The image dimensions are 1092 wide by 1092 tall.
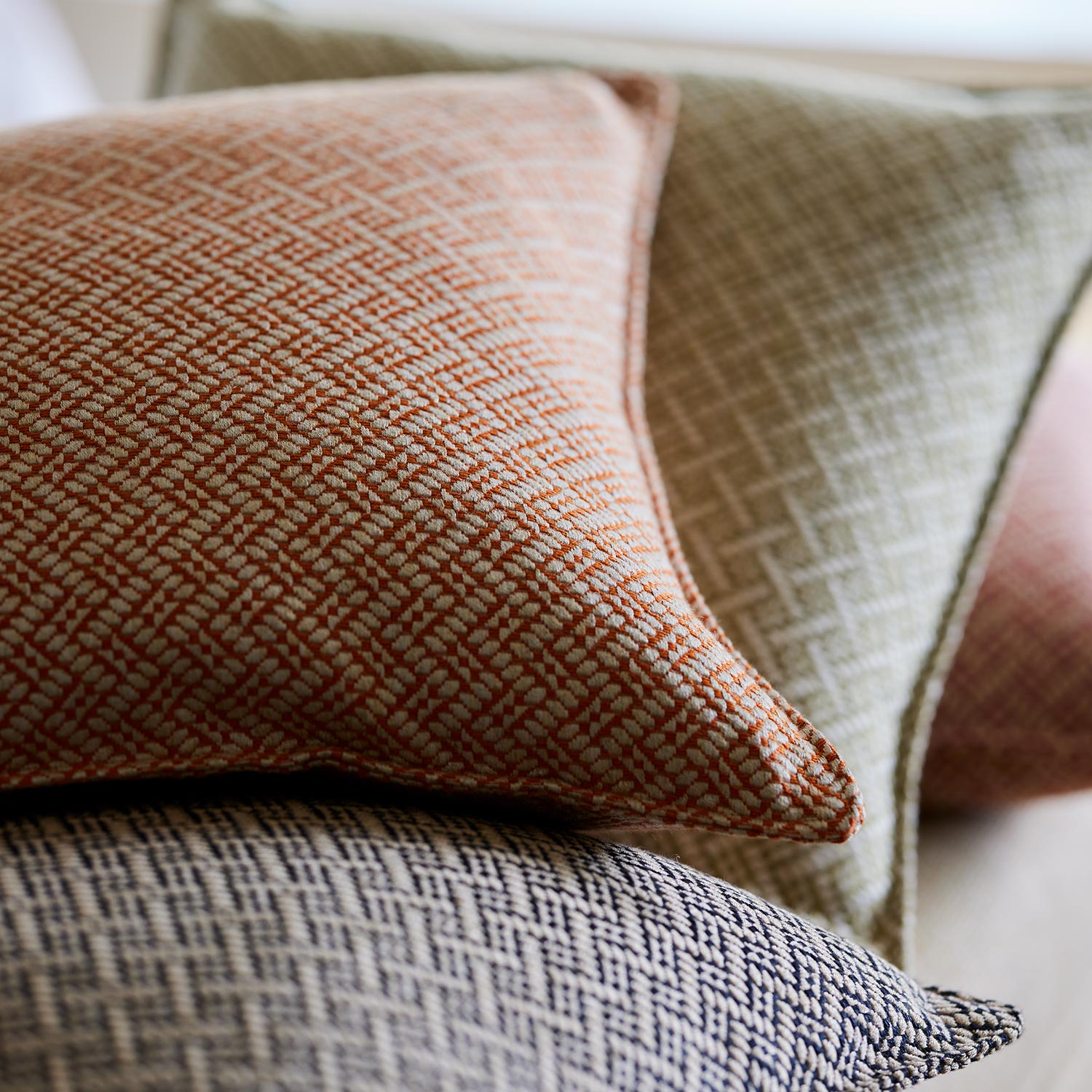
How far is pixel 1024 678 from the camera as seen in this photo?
52 centimetres

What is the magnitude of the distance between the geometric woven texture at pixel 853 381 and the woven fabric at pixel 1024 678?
71mm

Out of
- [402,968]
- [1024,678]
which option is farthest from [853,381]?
[402,968]

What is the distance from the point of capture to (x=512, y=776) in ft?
1.00

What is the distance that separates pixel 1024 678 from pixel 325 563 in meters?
0.38

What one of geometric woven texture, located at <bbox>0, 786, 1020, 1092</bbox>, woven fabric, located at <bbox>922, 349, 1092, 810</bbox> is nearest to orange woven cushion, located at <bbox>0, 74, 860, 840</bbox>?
geometric woven texture, located at <bbox>0, 786, 1020, 1092</bbox>

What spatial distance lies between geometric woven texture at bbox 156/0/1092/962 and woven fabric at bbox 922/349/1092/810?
0.07 meters

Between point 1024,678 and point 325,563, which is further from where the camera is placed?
point 1024,678

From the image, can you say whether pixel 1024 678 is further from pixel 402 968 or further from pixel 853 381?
pixel 402 968

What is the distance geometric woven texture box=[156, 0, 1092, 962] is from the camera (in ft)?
1.36

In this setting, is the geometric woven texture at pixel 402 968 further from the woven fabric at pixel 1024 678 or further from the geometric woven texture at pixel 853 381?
the woven fabric at pixel 1024 678

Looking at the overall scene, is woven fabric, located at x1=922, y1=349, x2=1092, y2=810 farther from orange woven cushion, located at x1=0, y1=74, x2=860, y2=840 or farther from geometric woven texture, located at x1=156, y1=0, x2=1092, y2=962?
orange woven cushion, located at x1=0, y1=74, x2=860, y2=840

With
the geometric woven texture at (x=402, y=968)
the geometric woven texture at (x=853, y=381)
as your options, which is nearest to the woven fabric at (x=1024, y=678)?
the geometric woven texture at (x=853, y=381)

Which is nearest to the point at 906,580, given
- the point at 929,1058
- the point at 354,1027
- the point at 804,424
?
the point at 804,424

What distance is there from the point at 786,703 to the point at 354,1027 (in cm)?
15
